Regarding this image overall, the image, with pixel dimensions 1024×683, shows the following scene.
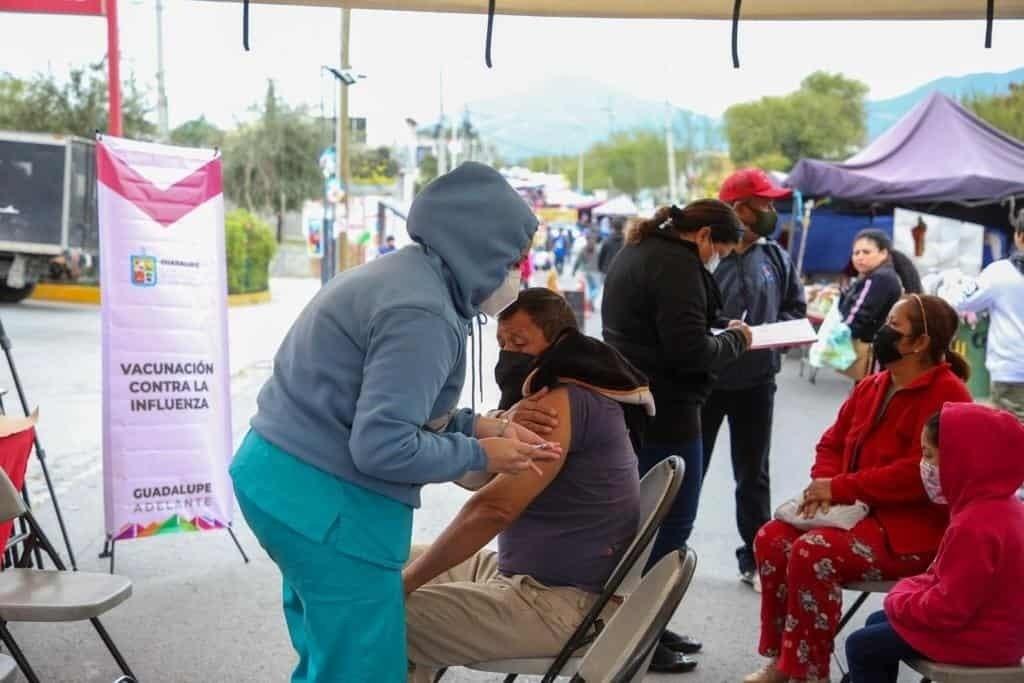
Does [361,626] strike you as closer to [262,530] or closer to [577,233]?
[262,530]

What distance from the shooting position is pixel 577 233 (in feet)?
149

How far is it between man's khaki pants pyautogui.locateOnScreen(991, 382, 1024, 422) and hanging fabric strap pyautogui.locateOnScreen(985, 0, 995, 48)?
2.53 metres

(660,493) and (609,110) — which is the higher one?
(609,110)

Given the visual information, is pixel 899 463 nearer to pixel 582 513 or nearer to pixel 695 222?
pixel 695 222

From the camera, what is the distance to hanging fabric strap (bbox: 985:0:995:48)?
3.48 m

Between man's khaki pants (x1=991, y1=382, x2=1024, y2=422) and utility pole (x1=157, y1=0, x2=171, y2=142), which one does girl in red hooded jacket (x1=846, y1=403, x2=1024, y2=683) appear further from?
utility pole (x1=157, y1=0, x2=171, y2=142)

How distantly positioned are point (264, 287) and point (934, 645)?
905 inches

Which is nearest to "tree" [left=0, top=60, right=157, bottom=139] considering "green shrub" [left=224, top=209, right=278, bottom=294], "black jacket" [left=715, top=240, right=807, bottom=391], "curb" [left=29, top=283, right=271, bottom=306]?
"green shrub" [left=224, top=209, right=278, bottom=294]

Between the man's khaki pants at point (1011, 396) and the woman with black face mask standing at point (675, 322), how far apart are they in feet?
7.54

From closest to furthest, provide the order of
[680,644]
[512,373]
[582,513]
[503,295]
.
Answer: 1. [503,295]
2. [582,513]
3. [512,373]
4. [680,644]

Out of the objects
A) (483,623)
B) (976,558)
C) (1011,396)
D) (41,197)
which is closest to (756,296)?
(1011,396)

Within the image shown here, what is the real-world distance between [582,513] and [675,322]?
3.60 feet

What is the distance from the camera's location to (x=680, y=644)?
14.3 ft

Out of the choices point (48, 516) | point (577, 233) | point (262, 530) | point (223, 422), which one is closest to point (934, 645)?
point (262, 530)
